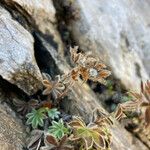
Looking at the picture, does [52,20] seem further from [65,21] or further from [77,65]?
[77,65]

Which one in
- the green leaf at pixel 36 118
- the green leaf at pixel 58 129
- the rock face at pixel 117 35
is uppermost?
the green leaf at pixel 36 118

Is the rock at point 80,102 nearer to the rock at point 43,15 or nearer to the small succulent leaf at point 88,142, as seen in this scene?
the rock at point 43,15

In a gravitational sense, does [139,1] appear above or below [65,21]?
below

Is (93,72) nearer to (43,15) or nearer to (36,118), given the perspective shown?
(36,118)

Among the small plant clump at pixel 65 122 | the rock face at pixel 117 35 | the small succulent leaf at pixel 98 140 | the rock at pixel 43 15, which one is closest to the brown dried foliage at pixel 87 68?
the small plant clump at pixel 65 122

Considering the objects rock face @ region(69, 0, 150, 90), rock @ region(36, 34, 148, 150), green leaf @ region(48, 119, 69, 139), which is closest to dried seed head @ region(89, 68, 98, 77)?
rock @ region(36, 34, 148, 150)

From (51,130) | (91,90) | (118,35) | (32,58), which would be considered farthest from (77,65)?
(118,35)
